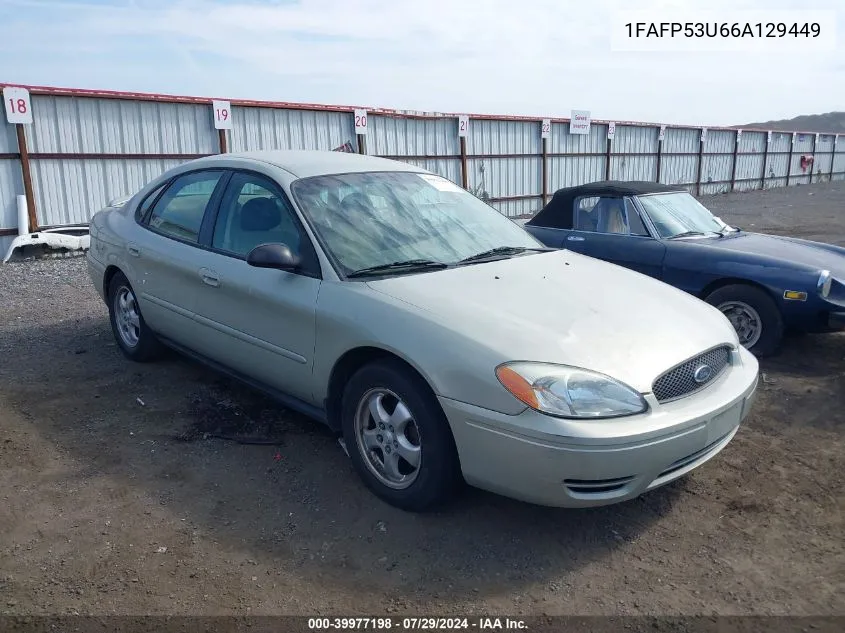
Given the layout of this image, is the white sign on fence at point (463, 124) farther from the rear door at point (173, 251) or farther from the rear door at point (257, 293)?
the rear door at point (257, 293)

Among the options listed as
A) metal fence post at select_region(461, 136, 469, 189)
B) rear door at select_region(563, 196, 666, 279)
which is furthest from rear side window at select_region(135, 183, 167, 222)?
metal fence post at select_region(461, 136, 469, 189)

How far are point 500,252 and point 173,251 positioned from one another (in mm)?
2182

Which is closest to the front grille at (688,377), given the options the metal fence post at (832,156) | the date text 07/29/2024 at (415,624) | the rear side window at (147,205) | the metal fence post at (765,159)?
the date text 07/29/2024 at (415,624)

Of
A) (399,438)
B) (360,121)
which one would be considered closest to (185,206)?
(399,438)

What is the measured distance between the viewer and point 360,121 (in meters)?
15.2

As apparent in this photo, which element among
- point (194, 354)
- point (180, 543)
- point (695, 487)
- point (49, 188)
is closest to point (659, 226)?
point (695, 487)

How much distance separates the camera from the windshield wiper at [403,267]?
11.4ft

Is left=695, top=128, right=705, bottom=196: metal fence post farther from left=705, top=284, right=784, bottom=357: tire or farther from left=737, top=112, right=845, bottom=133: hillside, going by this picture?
left=737, top=112, right=845, bottom=133: hillside

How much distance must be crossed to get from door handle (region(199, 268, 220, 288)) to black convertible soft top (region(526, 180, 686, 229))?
13.0ft

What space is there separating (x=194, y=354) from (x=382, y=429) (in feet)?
6.21

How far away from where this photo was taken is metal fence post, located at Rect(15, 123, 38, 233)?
1059cm

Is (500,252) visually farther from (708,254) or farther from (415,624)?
(708,254)

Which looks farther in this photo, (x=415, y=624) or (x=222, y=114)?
(x=222, y=114)

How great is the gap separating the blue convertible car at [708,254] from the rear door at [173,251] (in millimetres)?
3795
